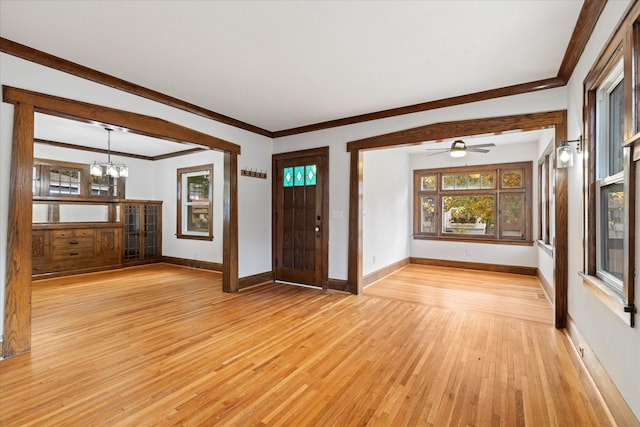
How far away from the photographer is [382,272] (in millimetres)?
5895

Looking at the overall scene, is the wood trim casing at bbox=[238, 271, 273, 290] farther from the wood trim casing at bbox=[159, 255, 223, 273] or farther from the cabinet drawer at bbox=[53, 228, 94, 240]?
the cabinet drawer at bbox=[53, 228, 94, 240]

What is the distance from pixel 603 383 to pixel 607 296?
63 cm

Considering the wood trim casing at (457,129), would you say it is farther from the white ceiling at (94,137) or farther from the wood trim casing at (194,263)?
the wood trim casing at (194,263)

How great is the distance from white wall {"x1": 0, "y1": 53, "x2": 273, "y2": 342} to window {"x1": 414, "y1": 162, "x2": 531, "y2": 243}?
411cm

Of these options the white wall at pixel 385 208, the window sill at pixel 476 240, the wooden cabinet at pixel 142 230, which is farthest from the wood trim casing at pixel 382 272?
the wooden cabinet at pixel 142 230

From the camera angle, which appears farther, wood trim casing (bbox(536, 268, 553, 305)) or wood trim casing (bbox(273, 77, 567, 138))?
wood trim casing (bbox(536, 268, 553, 305))

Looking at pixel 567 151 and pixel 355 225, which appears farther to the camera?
pixel 355 225

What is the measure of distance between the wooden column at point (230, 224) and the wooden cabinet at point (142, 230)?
11.5 feet

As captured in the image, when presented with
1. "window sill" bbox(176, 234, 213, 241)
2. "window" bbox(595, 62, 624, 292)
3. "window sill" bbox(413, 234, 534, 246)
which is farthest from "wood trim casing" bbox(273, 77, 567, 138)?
"window sill" bbox(413, 234, 534, 246)

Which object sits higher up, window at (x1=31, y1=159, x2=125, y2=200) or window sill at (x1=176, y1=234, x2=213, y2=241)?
window at (x1=31, y1=159, x2=125, y2=200)

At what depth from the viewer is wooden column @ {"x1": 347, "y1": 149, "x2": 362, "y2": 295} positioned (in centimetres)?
466

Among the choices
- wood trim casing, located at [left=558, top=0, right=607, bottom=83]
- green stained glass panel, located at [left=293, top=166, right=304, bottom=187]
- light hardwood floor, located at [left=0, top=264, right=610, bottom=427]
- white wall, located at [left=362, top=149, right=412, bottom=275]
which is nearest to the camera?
light hardwood floor, located at [left=0, top=264, right=610, bottom=427]

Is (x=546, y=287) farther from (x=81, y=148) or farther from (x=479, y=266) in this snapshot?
(x=81, y=148)

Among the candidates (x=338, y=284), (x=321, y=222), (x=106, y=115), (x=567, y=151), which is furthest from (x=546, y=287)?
(x=106, y=115)
